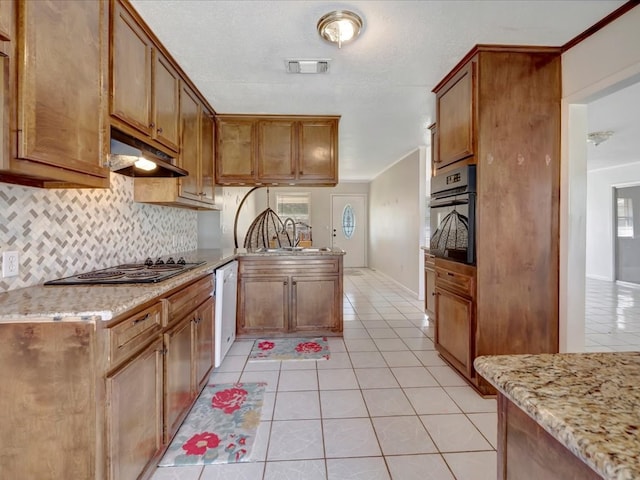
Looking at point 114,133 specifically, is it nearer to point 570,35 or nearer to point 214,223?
point 214,223

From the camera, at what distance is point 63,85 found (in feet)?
3.97

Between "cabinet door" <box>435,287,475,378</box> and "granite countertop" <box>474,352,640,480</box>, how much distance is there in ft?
5.06

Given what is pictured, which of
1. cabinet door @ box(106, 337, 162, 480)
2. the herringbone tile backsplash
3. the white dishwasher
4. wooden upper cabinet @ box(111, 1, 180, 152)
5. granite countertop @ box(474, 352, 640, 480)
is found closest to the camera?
Answer: granite countertop @ box(474, 352, 640, 480)

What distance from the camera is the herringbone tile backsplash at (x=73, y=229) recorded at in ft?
4.60

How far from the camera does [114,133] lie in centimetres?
171

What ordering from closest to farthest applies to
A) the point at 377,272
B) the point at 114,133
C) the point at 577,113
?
the point at 114,133 < the point at 577,113 < the point at 377,272

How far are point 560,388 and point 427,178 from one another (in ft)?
15.5

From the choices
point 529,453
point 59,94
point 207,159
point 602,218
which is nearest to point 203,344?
point 59,94

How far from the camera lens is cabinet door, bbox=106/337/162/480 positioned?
1128 millimetres


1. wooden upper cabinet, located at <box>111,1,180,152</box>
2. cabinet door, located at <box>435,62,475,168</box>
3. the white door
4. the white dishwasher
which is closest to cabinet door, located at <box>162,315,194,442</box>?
the white dishwasher

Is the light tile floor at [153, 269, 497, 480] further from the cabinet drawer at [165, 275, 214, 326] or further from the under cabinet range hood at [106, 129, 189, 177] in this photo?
the under cabinet range hood at [106, 129, 189, 177]

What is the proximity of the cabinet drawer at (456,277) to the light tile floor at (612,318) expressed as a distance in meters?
1.73

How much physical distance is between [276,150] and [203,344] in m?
2.08

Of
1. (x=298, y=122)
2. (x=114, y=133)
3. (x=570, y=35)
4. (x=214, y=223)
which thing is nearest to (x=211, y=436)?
(x=114, y=133)
